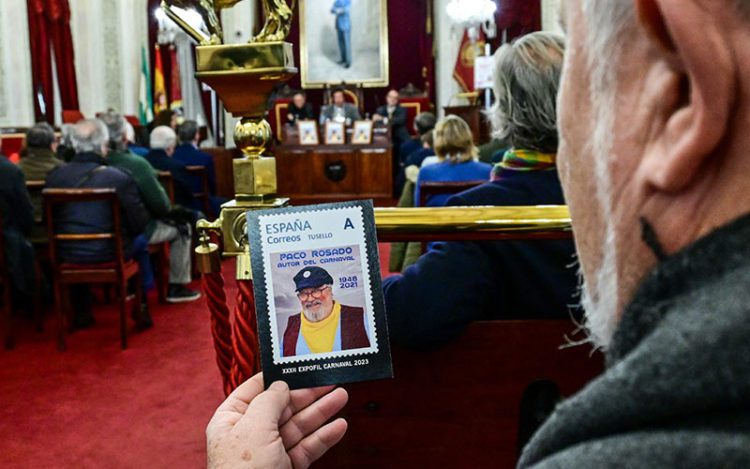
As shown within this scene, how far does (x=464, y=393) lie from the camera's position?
1.23 meters

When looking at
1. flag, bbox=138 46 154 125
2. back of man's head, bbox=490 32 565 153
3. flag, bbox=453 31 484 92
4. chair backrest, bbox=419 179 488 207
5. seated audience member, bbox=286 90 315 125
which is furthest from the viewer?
flag, bbox=453 31 484 92

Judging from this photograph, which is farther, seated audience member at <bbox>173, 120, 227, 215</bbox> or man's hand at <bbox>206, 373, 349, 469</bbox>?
seated audience member at <bbox>173, 120, 227, 215</bbox>

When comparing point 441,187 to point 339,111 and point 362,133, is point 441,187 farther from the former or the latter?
point 339,111

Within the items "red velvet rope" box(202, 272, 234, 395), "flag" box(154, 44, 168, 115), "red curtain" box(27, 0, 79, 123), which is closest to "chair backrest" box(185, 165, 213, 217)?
"red curtain" box(27, 0, 79, 123)

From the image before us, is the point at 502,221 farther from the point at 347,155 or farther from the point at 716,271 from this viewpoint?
the point at 347,155

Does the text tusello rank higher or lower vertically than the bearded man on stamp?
higher

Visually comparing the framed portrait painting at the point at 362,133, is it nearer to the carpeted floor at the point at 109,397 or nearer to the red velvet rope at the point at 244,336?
the carpeted floor at the point at 109,397

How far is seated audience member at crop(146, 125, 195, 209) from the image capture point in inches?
208

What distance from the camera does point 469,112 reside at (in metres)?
8.71

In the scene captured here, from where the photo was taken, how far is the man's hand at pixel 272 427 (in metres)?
0.83

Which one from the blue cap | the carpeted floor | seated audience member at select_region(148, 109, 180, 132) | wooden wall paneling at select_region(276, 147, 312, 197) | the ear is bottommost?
the carpeted floor

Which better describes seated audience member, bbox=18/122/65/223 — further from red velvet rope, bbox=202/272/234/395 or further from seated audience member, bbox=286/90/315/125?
seated audience member, bbox=286/90/315/125

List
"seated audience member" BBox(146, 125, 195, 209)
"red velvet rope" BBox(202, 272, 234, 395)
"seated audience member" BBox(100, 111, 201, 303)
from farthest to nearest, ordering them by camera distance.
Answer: "seated audience member" BBox(146, 125, 195, 209) < "seated audience member" BBox(100, 111, 201, 303) < "red velvet rope" BBox(202, 272, 234, 395)

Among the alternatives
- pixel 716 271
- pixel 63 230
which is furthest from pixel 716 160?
pixel 63 230
